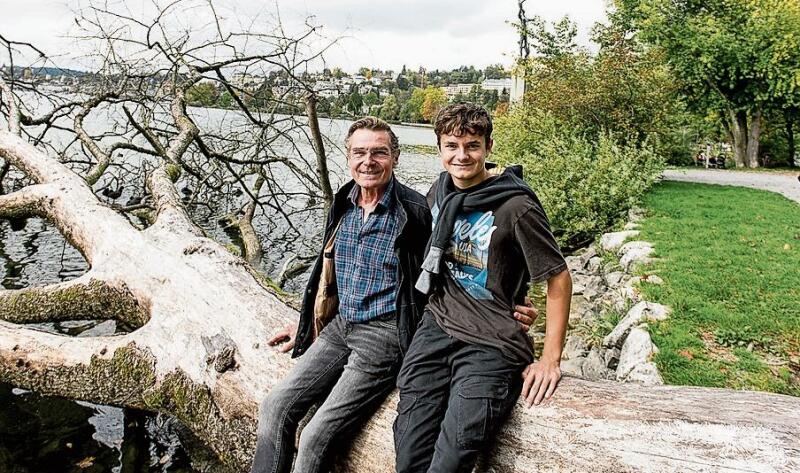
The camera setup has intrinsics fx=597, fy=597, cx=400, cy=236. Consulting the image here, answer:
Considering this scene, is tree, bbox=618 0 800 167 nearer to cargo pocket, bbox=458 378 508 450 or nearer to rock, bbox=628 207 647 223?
rock, bbox=628 207 647 223

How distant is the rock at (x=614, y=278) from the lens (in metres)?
7.14

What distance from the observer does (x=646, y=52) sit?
14.6 meters

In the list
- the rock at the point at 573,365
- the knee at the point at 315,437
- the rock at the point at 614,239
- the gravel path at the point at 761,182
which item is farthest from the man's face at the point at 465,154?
the gravel path at the point at 761,182

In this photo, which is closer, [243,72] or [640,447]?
[640,447]

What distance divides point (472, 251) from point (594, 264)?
7.02 m

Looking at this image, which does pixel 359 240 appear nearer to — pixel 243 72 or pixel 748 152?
pixel 243 72

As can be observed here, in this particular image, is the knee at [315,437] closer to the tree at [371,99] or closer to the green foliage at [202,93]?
the tree at [371,99]

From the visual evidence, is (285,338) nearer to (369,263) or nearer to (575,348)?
(369,263)

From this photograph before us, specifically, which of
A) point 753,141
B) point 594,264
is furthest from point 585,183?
point 753,141

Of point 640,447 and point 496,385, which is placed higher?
point 496,385

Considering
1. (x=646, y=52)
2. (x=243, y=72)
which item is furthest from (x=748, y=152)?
(x=243, y=72)

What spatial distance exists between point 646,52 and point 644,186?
4.74 metres

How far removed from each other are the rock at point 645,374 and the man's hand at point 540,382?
6.95 ft

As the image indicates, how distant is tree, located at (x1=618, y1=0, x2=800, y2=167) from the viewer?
72.1 feet
